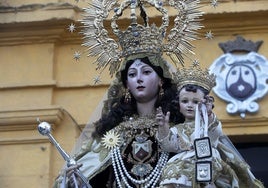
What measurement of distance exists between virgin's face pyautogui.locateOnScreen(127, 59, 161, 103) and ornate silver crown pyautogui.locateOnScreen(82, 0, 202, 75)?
0.11 m

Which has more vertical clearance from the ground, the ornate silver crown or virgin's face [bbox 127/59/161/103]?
the ornate silver crown

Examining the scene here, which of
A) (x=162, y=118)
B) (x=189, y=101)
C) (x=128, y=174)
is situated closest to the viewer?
(x=162, y=118)

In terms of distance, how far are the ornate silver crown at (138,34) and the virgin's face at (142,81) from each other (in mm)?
113

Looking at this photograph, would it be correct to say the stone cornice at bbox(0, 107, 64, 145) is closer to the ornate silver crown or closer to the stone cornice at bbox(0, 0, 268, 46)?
the stone cornice at bbox(0, 0, 268, 46)

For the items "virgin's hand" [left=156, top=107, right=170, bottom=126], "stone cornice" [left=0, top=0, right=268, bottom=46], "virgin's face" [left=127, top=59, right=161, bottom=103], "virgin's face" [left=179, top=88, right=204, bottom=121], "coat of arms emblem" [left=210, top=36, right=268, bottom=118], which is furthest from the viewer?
"stone cornice" [left=0, top=0, right=268, bottom=46]

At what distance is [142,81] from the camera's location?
4.64 metres

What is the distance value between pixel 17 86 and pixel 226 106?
4.93 ft

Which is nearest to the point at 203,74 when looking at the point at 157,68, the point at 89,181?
the point at 157,68

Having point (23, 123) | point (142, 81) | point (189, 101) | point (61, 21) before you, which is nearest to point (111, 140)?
point (142, 81)

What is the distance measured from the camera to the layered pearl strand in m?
4.52

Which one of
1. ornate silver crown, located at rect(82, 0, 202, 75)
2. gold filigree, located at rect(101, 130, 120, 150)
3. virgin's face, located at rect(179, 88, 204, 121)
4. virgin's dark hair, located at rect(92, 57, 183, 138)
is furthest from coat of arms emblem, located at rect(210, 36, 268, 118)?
virgin's face, located at rect(179, 88, 204, 121)

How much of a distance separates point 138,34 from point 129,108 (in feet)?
1.10

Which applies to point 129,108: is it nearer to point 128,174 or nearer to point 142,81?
point 142,81

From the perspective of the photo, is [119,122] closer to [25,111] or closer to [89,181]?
[89,181]
